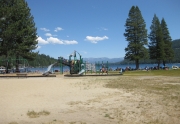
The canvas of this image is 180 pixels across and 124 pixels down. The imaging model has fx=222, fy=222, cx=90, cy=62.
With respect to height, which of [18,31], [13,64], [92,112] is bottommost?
[92,112]

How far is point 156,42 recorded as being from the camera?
58.5 metres

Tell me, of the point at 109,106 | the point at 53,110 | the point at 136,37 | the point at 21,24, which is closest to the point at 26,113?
the point at 53,110

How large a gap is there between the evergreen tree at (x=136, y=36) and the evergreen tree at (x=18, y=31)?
21888 millimetres

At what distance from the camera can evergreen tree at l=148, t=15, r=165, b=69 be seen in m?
57.2

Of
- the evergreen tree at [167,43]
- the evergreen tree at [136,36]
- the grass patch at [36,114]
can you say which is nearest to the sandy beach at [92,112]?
the grass patch at [36,114]

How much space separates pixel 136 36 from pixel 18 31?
26.7 meters

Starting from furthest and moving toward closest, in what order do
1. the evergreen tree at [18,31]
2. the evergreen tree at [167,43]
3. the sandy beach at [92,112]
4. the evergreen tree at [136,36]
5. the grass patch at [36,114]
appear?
the evergreen tree at [167,43]
the evergreen tree at [136,36]
the evergreen tree at [18,31]
the grass patch at [36,114]
the sandy beach at [92,112]

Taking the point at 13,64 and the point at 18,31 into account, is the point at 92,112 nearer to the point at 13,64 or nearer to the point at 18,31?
the point at 18,31

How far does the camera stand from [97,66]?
133 feet

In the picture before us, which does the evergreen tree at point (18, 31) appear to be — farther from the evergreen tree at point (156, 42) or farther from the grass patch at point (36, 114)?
the evergreen tree at point (156, 42)

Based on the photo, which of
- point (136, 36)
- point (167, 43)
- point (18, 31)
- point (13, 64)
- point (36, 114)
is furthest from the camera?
point (167, 43)

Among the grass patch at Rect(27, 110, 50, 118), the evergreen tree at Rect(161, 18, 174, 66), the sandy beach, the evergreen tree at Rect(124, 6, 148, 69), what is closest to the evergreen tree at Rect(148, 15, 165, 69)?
the evergreen tree at Rect(161, 18, 174, 66)

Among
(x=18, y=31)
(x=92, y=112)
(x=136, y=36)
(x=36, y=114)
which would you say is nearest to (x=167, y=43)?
(x=136, y=36)

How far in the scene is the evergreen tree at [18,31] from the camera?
35.4 meters
